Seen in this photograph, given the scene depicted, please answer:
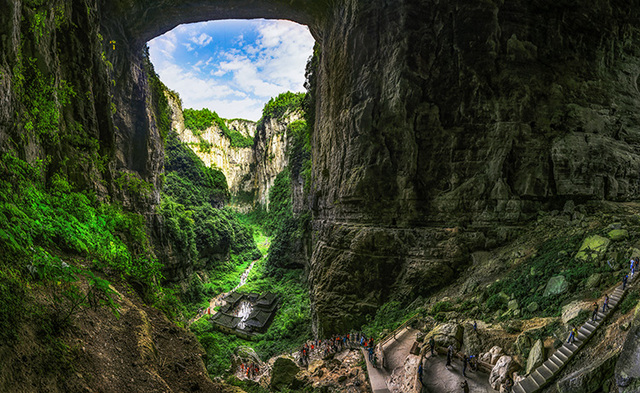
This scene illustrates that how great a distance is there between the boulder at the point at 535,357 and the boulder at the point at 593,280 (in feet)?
8.61

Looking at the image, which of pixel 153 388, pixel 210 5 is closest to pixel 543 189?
pixel 153 388

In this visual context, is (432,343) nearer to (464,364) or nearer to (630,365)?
(464,364)

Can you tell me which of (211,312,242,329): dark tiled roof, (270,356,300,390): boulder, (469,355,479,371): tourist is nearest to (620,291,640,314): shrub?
(469,355,479,371): tourist

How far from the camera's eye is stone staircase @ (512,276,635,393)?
17.4ft

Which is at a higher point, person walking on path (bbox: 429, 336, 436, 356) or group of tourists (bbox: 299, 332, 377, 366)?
person walking on path (bbox: 429, 336, 436, 356)

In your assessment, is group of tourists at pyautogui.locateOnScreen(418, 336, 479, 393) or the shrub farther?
group of tourists at pyautogui.locateOnScreen(418, 336, 479, 393)

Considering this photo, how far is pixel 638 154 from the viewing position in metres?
12.2

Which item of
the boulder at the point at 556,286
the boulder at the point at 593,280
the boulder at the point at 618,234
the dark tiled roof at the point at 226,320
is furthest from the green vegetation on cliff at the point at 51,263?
the dark tiled roof at the point at 226,320

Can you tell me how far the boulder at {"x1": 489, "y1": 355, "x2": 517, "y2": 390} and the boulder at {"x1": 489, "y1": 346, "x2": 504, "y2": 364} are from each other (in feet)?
0.71

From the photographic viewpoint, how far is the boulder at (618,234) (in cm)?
798

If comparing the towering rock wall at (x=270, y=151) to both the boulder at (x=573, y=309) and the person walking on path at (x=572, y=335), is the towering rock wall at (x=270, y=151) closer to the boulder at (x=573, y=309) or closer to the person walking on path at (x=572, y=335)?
the boulder at (x=573, y=309)

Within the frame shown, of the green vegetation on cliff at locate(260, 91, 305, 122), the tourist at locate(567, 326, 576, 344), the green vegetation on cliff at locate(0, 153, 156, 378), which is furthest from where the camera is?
the green vegetation on cliff at locate(260, 91, 305, 122)

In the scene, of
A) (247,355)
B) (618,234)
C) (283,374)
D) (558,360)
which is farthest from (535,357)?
(247,355)

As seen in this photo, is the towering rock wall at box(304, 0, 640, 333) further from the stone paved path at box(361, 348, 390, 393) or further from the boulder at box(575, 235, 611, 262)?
the stone paved path at box(361, 348, 390, 393)
